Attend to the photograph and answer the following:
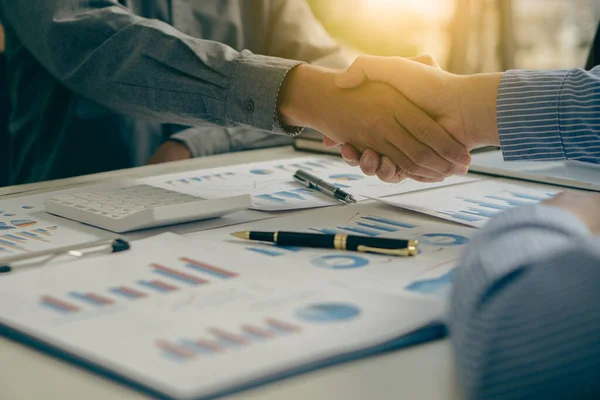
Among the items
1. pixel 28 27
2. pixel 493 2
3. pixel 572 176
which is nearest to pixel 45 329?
pixel 572 176

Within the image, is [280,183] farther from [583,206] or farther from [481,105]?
[583,206]

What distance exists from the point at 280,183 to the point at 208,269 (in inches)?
15.6

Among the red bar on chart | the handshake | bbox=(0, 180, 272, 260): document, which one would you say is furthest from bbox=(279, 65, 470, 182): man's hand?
the red bar on chart

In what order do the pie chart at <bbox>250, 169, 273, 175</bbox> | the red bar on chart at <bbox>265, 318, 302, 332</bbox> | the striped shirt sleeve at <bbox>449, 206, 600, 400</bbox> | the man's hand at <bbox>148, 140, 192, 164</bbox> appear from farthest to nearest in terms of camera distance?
the man's hand at <bbox>148, 140, 192, 164</bbox> → the pie chart at <bbox>250, 169, 273, 175</bbox> → the red bar on chart at <bbox>265, 318, 302, 332</bbox> → the striped shirt sleeve at <bbox>449, 206, 600, 400</bbox>

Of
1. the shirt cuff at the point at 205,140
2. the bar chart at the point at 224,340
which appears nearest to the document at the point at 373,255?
the bar chart at the point at 224,340

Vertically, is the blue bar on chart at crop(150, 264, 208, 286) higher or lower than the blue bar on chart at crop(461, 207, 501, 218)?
lower

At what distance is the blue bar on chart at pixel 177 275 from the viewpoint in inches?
22.3

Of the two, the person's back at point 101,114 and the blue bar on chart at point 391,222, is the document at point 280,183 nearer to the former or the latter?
the blue bar on chart at point 391,222

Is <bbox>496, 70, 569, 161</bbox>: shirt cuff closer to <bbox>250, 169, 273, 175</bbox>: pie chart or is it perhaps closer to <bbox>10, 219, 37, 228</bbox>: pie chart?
<bbox>250, 169, 273, 175</bbox>: pie chart

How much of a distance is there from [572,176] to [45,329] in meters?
0.72

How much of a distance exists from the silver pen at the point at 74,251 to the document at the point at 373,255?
10 centimetres

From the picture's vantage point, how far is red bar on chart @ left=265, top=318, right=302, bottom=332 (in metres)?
0.47

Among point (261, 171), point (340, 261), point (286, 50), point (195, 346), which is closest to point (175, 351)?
point (195, 346)

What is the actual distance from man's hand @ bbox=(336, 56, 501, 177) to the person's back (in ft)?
1.28
